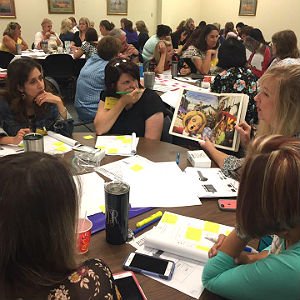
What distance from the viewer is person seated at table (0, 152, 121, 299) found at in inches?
25.8

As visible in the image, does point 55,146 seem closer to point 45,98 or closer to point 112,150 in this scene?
point 112,150

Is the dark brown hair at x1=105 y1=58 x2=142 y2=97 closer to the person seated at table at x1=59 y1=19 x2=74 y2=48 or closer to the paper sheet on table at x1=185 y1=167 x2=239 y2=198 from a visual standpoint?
the paper sheet on table at x1=185 y1=167 x2=239 y2=198

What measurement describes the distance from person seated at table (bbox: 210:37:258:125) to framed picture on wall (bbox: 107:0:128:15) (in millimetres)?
7285

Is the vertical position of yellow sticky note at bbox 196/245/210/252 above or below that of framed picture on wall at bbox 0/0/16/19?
below

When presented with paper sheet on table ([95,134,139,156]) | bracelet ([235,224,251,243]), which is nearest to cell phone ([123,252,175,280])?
bracelet ([235,224,251,243])

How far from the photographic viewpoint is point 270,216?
81 cm

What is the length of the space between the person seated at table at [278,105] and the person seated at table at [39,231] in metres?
0.92

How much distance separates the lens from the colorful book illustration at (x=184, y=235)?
41.8 inches

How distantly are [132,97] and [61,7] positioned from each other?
24.9ft

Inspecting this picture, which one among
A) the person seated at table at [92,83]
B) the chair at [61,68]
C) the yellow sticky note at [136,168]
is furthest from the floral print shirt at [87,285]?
the chair at [61,68]

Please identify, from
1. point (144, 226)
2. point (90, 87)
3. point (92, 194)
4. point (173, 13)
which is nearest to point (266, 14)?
point (173, 13)

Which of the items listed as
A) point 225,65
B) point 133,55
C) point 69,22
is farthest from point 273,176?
point 69,22

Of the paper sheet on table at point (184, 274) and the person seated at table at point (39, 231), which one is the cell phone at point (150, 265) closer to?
the paper sheet on table at point (184, 274)

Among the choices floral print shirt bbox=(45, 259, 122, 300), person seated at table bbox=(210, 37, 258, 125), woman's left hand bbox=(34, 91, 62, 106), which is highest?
person seated at table bbox=(210, 37, 258, 125)
